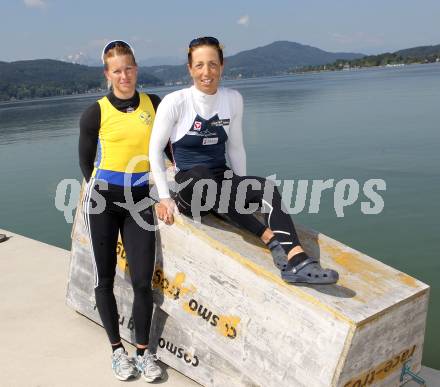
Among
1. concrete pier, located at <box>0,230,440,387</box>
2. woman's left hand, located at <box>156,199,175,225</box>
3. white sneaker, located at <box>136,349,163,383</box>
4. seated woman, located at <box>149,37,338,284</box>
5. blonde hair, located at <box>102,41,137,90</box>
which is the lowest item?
concrete pier, located at <box>0,230,440,387</box>

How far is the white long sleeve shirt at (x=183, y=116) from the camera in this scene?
3.54 meters

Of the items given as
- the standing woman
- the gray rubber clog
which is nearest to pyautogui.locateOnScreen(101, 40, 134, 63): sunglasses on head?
the standing woman

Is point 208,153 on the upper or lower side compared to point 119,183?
upper

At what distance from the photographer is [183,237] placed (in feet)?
12.2

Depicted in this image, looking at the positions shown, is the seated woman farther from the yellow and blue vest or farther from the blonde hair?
the blonde hair

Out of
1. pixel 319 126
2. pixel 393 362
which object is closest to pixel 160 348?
pixel 393 362

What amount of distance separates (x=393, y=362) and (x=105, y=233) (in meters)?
2.11

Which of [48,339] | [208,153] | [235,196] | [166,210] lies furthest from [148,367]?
[208,153]

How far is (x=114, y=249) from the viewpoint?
12.1 ft

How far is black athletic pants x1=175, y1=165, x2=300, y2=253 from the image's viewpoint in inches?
134

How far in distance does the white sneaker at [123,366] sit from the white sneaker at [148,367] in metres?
0.05

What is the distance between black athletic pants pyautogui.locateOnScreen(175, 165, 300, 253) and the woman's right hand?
0.32 ft

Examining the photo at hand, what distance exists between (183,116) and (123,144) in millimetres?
472

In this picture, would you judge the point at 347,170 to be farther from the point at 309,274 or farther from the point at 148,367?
the point at 309,274
